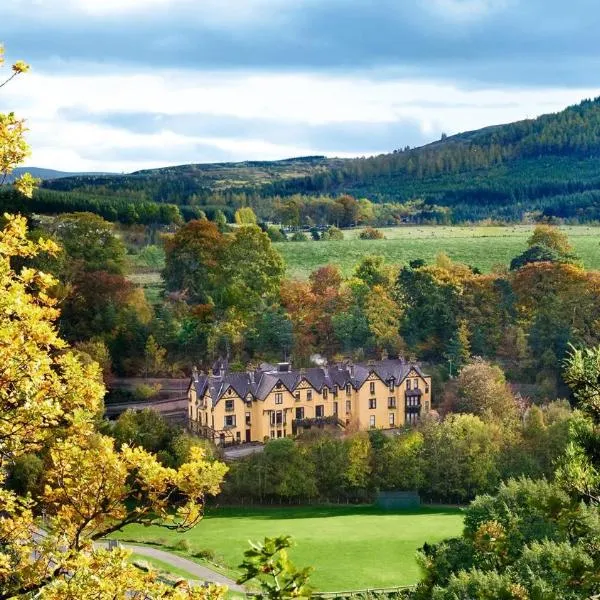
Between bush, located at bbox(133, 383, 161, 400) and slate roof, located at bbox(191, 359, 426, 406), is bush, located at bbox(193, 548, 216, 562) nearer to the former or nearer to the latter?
slate roof, located at bbox(191, 359, 426, 406)

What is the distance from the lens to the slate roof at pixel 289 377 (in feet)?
166

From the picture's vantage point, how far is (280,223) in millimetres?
99000

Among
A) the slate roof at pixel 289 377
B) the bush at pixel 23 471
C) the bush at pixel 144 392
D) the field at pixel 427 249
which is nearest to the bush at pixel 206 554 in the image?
the bush at pixel 23 471

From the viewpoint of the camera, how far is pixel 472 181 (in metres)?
116

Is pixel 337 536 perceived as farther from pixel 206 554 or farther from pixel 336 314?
pixel 336 314

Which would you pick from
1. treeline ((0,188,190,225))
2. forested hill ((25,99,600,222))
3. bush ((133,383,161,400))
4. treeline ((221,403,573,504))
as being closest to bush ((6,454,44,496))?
treeline ((221,403,573,504))

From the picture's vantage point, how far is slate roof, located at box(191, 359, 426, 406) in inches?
1996

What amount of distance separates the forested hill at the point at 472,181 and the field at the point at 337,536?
5480 cm

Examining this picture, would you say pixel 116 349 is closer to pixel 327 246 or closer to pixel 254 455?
pixel 254 455

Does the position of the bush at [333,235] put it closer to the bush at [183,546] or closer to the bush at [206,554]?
the bush at [183,546]

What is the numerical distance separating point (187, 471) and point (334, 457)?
118 ft

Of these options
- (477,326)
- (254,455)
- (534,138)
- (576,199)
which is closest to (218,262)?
(477,326)

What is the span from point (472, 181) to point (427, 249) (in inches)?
1416

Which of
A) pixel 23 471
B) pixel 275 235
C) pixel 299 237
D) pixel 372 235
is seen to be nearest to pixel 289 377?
pixel 23 471
